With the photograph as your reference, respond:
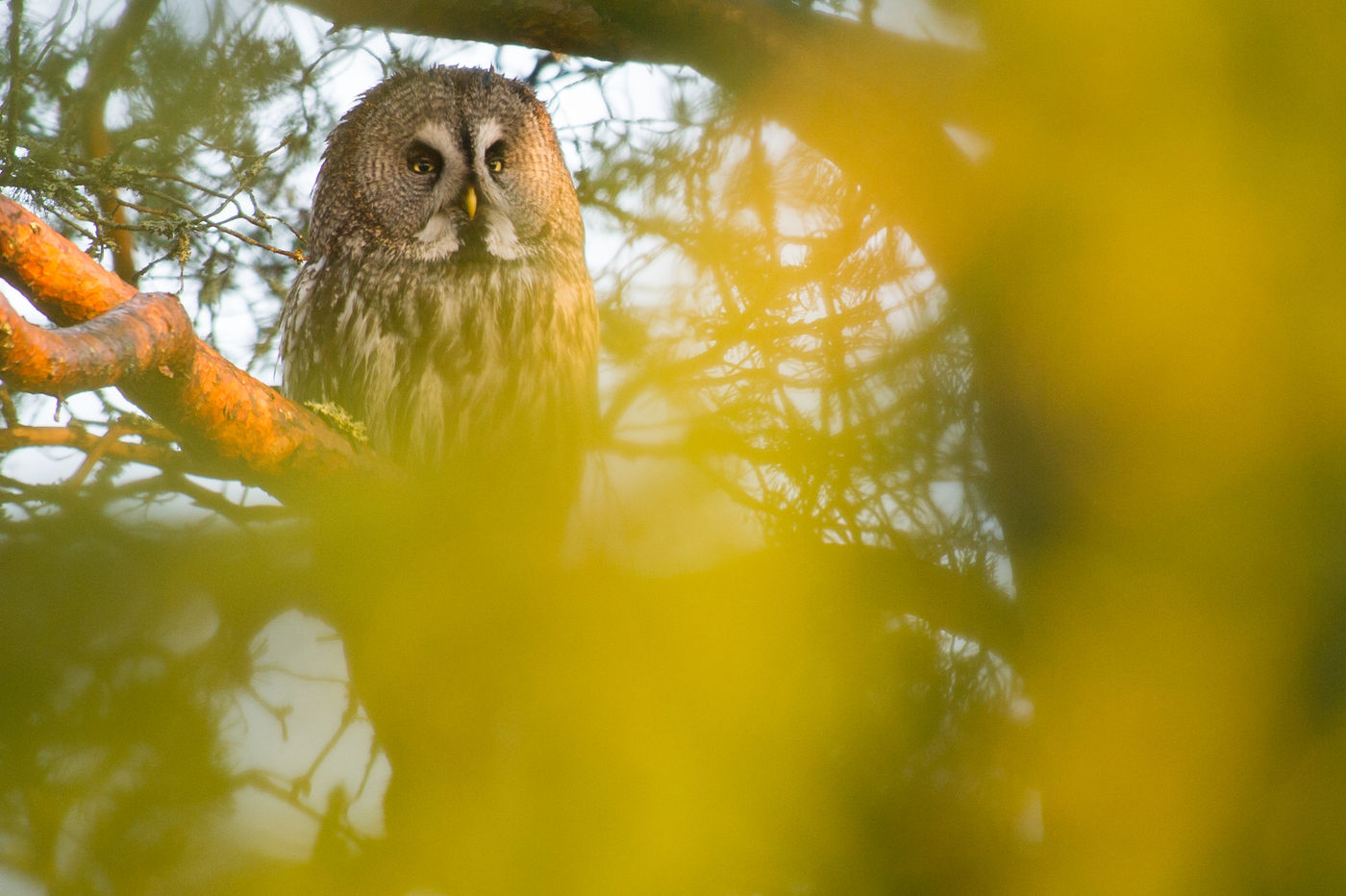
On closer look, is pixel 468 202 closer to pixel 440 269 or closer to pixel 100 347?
pixel 440 269

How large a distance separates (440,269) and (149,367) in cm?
80

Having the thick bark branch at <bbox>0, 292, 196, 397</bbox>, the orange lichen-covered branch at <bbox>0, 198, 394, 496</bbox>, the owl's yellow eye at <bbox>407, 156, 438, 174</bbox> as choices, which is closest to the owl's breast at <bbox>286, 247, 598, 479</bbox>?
the owl's yellow eye at <bbox>407, 156, 438, 174</bbox>

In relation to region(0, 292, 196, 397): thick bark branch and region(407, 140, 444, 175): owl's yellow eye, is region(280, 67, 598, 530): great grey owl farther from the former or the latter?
region(0, 292, 196, 397): thick bark branch

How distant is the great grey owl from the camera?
4.09 feet

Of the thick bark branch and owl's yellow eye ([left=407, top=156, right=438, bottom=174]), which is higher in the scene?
owl's yellow eye ([left=407, top=156, right=438, bottom=174])

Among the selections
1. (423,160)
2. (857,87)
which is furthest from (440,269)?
(857,87)

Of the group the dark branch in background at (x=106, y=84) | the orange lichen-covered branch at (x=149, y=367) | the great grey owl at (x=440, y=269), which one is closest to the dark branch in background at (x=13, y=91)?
the dark branch in background at (x=106, y=84)

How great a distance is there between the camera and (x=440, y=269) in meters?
1.31

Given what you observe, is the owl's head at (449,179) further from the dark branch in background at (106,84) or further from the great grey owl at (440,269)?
the dark branch in background at (106,84)

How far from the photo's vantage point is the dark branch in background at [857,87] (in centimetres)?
40

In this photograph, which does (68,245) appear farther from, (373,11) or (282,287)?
(282,287)

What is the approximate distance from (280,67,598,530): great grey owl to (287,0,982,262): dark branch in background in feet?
2.32

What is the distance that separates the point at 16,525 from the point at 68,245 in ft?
0.92

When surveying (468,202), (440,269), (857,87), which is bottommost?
(857,87)
